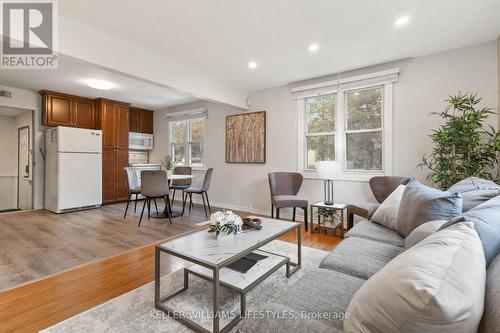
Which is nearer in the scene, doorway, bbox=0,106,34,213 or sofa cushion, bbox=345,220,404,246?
sofa cushion, bbox=345,220,404,246

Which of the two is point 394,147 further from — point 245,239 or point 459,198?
point 245,239

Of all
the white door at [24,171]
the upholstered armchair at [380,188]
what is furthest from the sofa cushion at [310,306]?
the white door at [24,171]

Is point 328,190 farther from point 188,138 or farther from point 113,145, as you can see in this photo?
point 113,145


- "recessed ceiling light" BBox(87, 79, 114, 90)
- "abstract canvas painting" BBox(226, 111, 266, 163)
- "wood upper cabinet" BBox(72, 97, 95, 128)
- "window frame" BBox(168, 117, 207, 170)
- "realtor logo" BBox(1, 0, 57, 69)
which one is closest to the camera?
"realtor logo" BBox(1, 0, 57, 69)

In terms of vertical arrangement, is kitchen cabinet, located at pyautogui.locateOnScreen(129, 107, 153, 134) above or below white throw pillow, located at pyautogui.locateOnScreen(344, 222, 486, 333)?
above

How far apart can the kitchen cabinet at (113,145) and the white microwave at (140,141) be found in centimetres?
34

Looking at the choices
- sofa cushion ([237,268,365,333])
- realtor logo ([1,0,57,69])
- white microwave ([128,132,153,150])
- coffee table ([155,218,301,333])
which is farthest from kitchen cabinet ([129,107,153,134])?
sofa cushion ([237,268,365,333])

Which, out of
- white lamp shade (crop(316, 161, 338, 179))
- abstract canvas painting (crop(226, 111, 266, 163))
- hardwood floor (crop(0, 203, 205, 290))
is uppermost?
abstract canvas painting (crop(226, 111, 266, 163))

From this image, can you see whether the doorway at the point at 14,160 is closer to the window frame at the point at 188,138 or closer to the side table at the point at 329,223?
the window frame at the point at 188,138

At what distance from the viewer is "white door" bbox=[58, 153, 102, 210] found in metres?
4.70

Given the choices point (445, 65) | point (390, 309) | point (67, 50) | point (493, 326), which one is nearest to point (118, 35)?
point (67, 50)

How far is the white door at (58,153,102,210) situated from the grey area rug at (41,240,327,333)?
3898 millimetres

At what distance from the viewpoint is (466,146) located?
2658 mm

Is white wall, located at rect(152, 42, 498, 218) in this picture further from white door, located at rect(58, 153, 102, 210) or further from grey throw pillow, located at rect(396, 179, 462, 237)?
white door, located at rect(58, 153, 102, 210)
